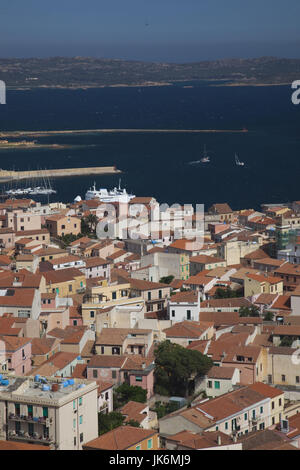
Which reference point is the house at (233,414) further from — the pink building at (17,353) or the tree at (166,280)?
the tree at (166,280)

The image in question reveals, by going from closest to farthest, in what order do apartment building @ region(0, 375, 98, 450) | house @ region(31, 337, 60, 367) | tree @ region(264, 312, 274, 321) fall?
apartment building @ region(0, 375, 98, 450)
house @ region(31, 337, 60, 367)
tree @ region(264, 312, 274, 321)

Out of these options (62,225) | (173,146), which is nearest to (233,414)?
(62,225)

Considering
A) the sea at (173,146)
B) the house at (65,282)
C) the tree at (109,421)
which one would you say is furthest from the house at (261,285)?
the sea at (173,146)

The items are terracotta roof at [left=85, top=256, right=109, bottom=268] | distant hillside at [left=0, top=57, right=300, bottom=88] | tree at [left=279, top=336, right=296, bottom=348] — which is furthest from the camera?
distant hillside at [left=0, top=57, right=300, bottom=88]

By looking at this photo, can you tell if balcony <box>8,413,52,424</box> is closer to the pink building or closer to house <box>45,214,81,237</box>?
the pink building

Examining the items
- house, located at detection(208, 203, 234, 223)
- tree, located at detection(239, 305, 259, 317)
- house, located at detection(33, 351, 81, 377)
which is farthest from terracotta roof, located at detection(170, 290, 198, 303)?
house, located at detection(208, 203, 234, 223)

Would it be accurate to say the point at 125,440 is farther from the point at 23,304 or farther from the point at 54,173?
the point at 54,173
